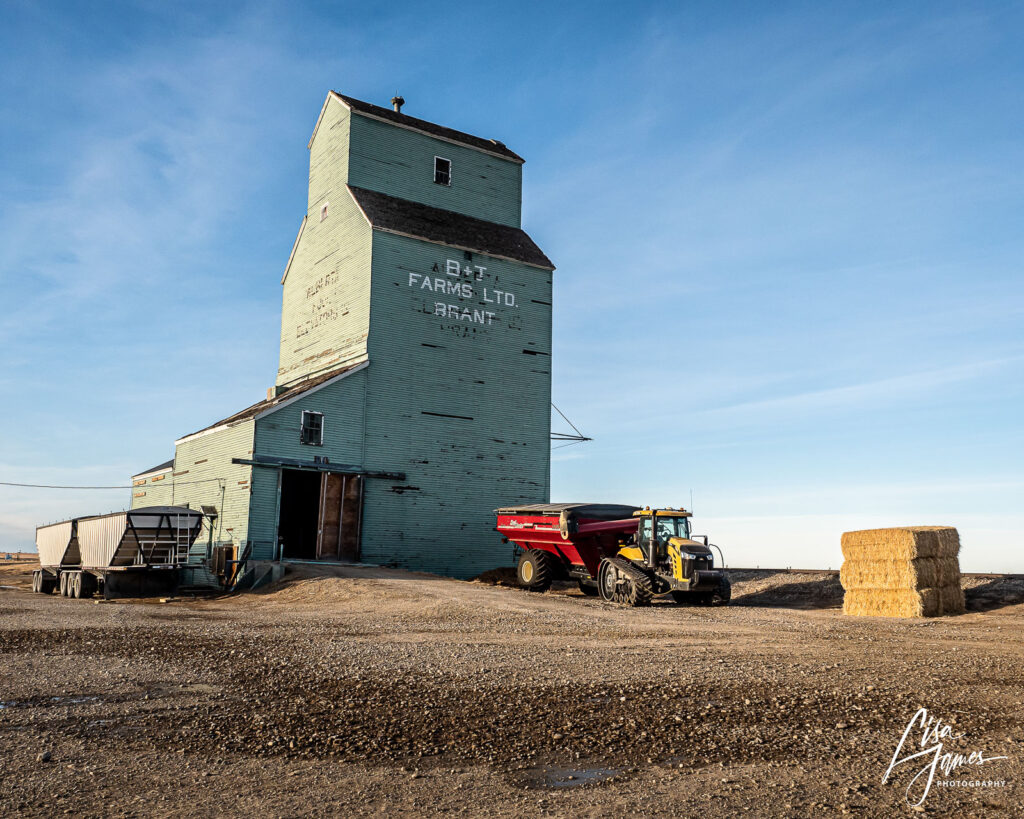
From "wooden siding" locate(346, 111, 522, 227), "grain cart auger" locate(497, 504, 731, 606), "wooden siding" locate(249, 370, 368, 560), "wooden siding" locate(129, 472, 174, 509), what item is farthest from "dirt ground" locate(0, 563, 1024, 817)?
"wooden siding" locate(346, 111, 522, 227)

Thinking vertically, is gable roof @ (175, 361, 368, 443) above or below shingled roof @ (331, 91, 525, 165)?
below

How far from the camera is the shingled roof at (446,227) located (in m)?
31.9

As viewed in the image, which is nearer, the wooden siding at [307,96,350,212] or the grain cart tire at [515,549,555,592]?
the grain cart tire at [515,549,555,592]

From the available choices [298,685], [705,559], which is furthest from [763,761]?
[705,559]

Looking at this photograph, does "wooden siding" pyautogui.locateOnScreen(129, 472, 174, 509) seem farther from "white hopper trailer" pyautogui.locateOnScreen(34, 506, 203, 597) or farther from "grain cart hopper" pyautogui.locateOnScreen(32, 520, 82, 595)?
"white hopper trailer" pyautogui.locateOnScreen(34, 506, 203, 597)

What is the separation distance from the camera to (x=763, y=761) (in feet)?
20.0

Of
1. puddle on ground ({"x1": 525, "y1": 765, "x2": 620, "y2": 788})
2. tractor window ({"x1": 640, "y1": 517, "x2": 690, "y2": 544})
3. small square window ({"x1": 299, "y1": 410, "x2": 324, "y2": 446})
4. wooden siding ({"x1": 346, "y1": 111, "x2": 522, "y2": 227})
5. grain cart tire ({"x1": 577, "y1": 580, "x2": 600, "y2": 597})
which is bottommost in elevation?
puddle on ground ({"x1": 525, "y1": 765, "x2": 620, "y2": 788})

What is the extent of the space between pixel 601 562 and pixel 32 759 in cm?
1740

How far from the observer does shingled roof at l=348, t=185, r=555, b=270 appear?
31.9 m

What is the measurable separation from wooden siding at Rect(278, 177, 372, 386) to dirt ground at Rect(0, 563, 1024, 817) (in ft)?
59.3

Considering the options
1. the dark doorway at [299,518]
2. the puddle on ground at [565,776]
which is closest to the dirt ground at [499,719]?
the puddle on ground at [565,776]

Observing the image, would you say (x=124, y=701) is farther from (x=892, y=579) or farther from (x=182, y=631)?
(x=892, y=579)

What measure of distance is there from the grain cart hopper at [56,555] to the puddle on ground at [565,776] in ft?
87.2

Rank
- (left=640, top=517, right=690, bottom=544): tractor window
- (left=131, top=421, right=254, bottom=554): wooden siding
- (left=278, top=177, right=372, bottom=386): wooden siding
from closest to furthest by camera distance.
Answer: (left=640, top=517, right=690, bottom=544): tractor window, (left=131, top=421, right=254, bottom=554): wooden siding, (left=278, top=177, right=372, bottom=386): wooden siding
